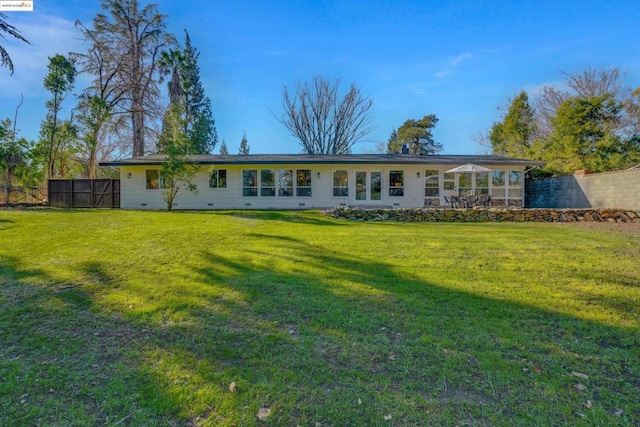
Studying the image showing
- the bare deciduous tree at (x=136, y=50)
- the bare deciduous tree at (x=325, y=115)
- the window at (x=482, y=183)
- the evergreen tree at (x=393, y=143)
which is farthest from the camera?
the evergreen tree at (x=393, y=143)

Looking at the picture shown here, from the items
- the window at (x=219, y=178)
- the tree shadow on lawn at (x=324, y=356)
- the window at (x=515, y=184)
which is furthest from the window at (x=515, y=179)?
the tree shadow on lawn at (x=324, y=356)

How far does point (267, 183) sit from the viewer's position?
16750 mm

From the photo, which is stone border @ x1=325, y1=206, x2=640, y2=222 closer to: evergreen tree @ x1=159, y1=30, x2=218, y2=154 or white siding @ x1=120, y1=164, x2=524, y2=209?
white siding @ x1=120, y1=164, x2=524, y2=209

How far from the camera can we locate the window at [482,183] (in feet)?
54.1

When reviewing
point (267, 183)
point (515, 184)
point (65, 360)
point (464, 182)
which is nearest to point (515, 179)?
point (515, 184)

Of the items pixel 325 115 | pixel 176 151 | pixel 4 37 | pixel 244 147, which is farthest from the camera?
pixel 244 147

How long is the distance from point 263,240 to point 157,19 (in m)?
24.5

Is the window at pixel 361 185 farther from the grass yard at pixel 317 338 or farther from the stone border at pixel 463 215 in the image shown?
the grass yard at pixel 317 338

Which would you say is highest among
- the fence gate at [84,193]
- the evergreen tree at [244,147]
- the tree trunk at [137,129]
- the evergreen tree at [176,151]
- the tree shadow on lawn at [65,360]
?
the evergreen tree at [244,147]

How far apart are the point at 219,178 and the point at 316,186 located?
5.07 meters

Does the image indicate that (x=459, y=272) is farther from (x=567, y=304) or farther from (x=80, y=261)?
(x=80, y=261)

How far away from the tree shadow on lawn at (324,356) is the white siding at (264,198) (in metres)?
12.6

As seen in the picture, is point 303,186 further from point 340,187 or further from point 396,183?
point 396,183

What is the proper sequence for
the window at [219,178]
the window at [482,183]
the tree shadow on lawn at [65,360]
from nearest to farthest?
the tree shadow on lawn at [65,360]
the window at [482,183]
the window at [219,178]
